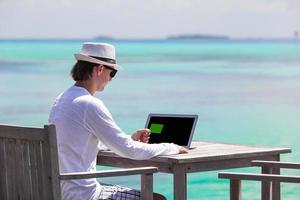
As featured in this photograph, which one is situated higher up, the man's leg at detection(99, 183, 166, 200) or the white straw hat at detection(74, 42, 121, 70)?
the white straw hat at detection(74, 42, 121, 70)

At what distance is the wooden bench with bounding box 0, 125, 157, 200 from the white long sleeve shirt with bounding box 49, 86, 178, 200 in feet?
0.48

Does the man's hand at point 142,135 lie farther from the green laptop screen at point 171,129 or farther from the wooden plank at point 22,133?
the wooden plank at point 22,133

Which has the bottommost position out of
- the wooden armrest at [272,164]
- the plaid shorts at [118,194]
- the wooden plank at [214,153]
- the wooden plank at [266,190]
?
the wooden plank at [266,190]

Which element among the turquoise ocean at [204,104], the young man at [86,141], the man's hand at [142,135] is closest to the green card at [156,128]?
the man's hand at [142,135]

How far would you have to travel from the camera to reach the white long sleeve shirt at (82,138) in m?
4.19

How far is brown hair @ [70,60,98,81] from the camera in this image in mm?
4375

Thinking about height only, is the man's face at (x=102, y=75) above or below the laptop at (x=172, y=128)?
above

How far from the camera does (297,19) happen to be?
59344 millimetres

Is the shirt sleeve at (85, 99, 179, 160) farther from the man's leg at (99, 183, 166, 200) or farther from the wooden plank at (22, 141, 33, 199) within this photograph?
the wooden plank at (22, 141, 33, 199)

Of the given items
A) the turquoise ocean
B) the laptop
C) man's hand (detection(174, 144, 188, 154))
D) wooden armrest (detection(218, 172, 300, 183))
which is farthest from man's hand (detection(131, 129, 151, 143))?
the turquoise ocean

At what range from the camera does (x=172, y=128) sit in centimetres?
472

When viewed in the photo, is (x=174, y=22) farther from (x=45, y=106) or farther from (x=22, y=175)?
(x=22, y=175)

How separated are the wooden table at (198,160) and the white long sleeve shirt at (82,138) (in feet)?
0.55

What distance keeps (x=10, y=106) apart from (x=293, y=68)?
2268 centimetres
